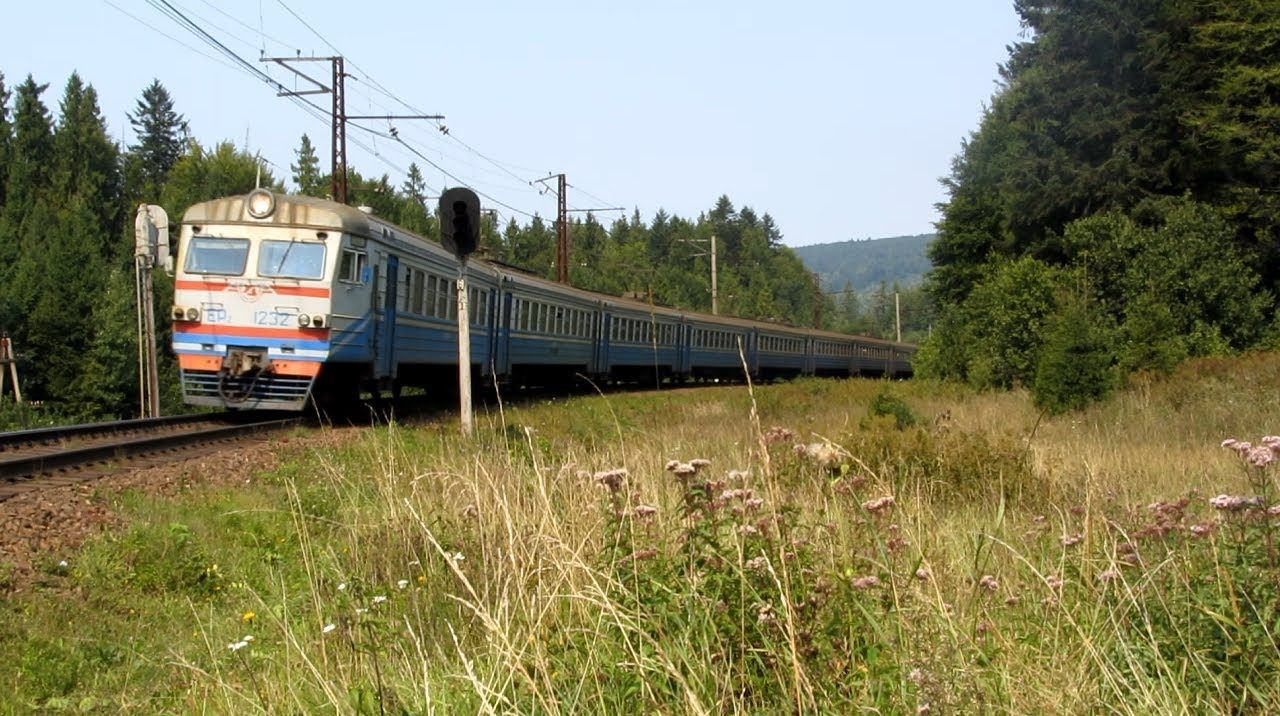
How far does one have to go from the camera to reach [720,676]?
3.95 meters

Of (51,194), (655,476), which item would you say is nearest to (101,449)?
(655,476)

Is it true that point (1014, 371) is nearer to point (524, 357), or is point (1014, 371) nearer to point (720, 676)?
point (524, 357)

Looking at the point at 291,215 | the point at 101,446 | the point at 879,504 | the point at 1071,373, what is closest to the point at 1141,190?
the point at 1071,373

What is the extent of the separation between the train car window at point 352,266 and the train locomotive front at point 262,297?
1cm

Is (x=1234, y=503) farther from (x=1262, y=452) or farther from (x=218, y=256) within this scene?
(x=218, y=256)

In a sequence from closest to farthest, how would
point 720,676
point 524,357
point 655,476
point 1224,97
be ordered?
point 720,676, point 655,476, point 524,357, point 1224,97

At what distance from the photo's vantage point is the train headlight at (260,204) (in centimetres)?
1681

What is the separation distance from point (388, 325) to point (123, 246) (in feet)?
233

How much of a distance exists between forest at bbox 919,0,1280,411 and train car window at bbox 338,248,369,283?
15.1 metres

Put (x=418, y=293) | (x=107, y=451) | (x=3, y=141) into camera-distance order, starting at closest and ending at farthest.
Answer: (x=107, y=451), (x=418, y=293), (x=3, y=141)

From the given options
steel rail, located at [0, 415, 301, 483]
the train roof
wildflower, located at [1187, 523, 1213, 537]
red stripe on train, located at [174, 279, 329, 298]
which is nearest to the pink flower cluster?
wildflower, located at [1187, 523, 1213, 537]

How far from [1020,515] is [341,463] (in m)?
6.27

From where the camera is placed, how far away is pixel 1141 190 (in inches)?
1337

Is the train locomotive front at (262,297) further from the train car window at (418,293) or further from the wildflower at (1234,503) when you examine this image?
the wildflower at (1234,503)
